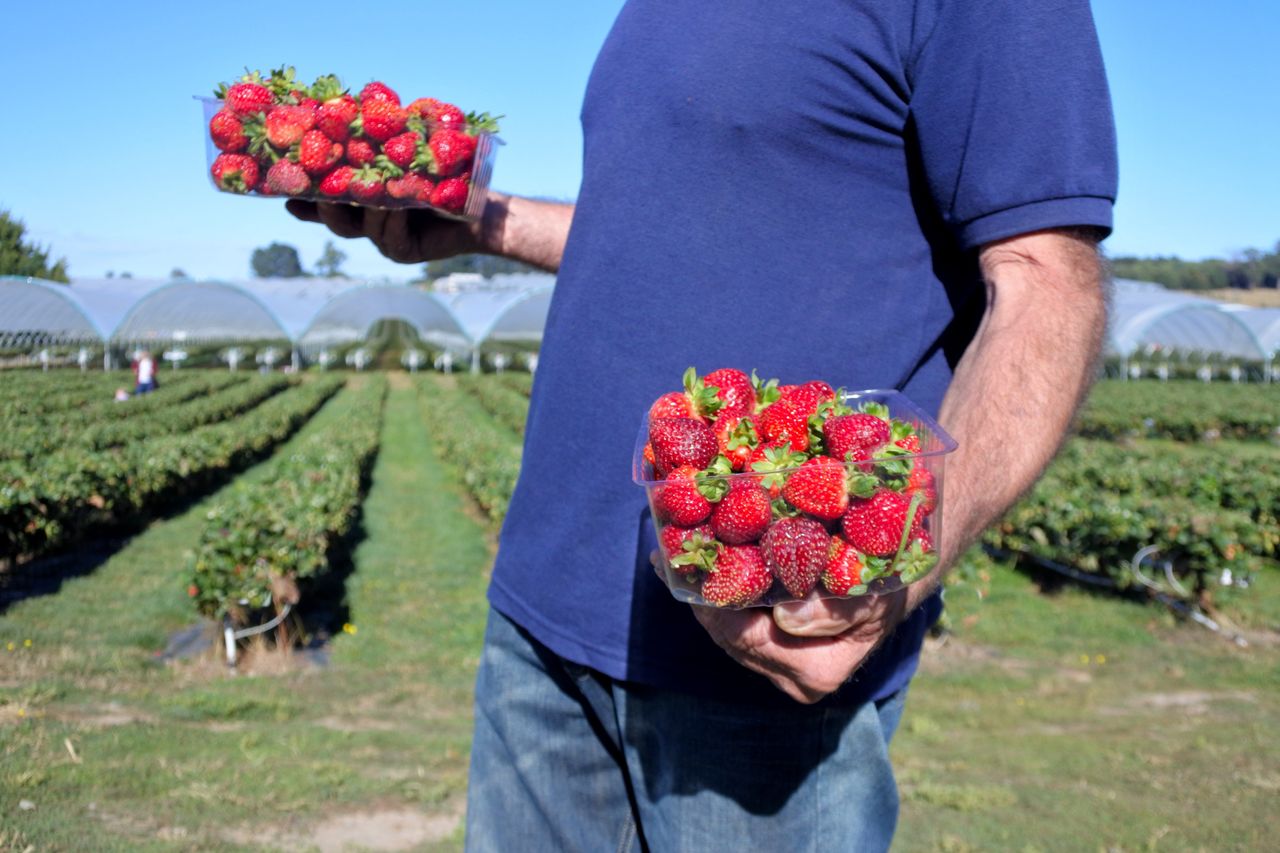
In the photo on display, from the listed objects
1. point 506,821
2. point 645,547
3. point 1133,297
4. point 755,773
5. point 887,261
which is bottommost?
point 506,821

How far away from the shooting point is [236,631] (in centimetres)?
677

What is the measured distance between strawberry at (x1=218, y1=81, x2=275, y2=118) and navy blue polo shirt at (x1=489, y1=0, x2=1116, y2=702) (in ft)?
2.51

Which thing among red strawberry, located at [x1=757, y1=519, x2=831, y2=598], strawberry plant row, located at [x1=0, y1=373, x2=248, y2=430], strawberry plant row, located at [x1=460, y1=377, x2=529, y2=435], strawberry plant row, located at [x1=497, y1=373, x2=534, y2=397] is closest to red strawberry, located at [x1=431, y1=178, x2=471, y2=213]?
red strawberry, located at [x1=757, y1=519, x2=831, y2=598]

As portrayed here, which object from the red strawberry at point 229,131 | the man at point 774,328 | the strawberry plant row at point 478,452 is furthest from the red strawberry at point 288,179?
the strawberry plant row at point 478,452

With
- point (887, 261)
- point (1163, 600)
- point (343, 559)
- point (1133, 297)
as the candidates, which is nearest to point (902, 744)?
point (1163, 600)

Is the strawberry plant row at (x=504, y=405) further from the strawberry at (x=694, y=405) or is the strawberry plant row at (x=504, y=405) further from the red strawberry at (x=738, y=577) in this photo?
the red strawberry at (x=738, y=577)

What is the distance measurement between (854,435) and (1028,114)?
476 millimetres

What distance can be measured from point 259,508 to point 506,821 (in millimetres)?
5828

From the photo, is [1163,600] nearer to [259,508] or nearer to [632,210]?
[259,508]

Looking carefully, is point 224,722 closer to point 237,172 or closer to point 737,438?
point 237,172

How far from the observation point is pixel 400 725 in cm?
567

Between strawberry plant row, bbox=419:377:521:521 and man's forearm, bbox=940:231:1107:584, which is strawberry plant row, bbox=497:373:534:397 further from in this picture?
man's forearm, bbox=940:231:1107:584

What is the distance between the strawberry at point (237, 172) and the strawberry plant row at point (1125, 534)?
255 inches

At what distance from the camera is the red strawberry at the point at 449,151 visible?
6.56ft
